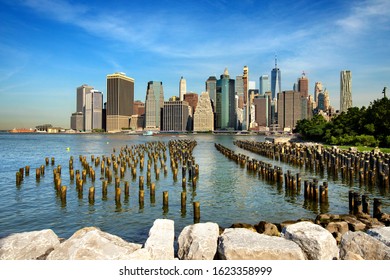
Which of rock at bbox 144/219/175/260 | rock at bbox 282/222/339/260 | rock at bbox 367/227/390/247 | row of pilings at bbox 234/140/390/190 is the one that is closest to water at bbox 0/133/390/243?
row of pilings at bbox 234/140/390/190

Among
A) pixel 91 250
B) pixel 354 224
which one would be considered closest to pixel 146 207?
pixel 354 224

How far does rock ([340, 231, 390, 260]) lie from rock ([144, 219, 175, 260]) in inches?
205

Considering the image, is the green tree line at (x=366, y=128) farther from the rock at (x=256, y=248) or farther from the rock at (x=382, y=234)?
the rock at (x=256, y=248)

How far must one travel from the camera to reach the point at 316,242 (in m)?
10.1

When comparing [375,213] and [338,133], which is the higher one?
[338,133]

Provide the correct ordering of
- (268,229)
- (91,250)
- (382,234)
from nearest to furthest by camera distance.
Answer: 1. (91,250)
2. (382,234)
3. (268,229)

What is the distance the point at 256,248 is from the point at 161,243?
2931mm

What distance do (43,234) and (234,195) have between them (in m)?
17.7

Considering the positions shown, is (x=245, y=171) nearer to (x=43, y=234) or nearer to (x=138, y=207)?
(x=138, y=207)

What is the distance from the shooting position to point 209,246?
10164 mm

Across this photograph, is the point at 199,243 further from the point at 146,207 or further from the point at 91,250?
the point at 146,207
